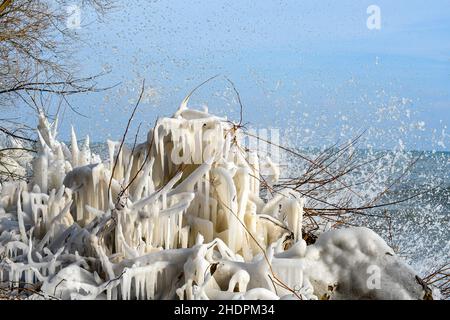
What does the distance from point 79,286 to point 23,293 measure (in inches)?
15.9

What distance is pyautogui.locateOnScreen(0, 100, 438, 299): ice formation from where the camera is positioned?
3.25 meters

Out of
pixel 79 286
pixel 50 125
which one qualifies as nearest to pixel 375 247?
pixel 79 286

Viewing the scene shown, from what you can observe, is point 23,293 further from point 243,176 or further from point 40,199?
point 243,176

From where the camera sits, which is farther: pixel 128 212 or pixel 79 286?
pixel 128 212

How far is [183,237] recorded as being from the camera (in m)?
3.63

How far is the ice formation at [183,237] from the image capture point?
10.7ft

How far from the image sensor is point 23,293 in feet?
11.2
